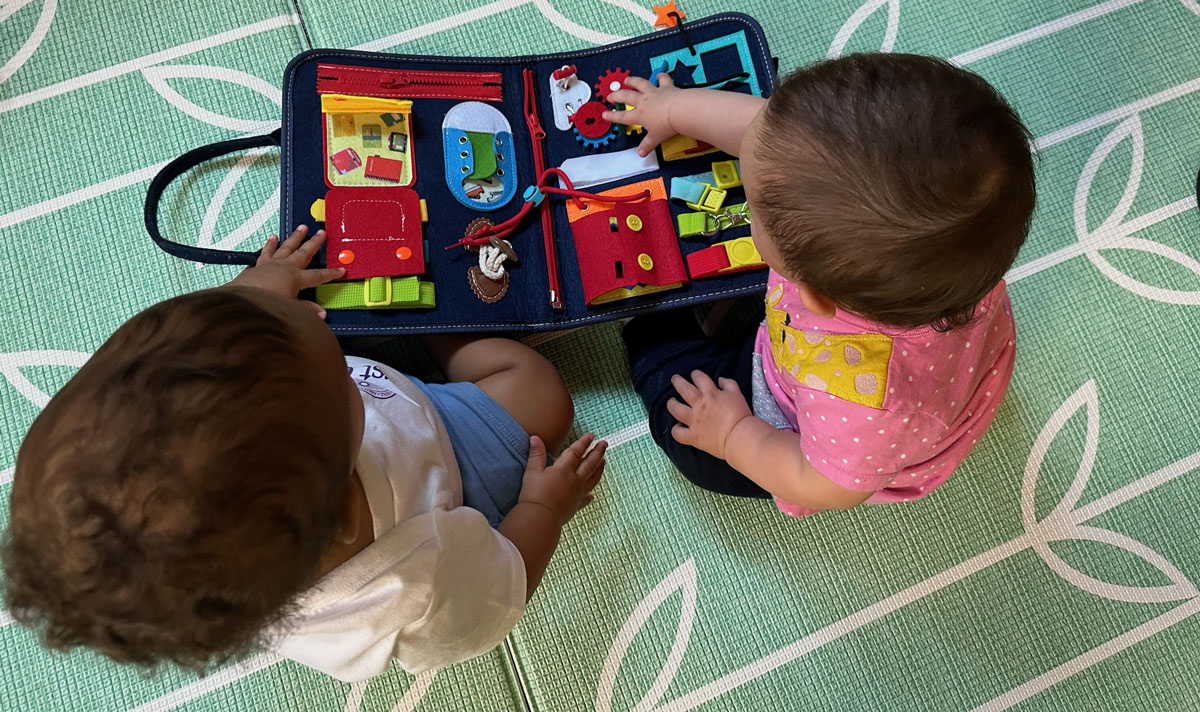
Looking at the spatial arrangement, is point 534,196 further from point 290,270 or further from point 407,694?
point 407,694

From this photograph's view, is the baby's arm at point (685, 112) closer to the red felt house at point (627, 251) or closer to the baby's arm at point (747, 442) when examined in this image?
the red felt house at point (627, 251)

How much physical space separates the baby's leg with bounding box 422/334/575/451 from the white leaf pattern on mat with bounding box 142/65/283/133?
0.34 metres

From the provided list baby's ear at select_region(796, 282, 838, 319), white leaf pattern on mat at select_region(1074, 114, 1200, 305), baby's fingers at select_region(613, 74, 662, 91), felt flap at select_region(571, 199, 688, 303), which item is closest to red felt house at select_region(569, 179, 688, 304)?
felt flap at select_region(571, 199, 688, 303)

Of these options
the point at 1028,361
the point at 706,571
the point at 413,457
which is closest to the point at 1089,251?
the point at 1028,361

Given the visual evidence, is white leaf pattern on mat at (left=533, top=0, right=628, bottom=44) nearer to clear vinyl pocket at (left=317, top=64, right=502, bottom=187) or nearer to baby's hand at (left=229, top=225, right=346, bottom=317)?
clear vinyl pocket at (left=317, top=64, right=502, bottom=187)

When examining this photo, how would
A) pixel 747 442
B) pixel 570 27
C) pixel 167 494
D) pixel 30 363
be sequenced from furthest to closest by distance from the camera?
pixel 570 27 → pixel 30 363 → pixel 747 442 → pixel 167 494

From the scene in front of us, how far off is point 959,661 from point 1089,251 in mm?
454

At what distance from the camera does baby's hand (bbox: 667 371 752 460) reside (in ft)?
2.25

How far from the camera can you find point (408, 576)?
1.70ft

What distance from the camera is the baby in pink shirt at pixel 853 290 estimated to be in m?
0.42

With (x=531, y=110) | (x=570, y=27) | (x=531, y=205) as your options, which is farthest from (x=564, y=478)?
(x=570, y=27)

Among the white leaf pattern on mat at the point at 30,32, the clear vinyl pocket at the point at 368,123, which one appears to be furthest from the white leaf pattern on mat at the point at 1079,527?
the white leaf pattern on mat at the point at 30,32

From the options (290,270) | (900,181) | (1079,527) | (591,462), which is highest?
(900,181)

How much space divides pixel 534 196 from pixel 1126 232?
25.3 inches
